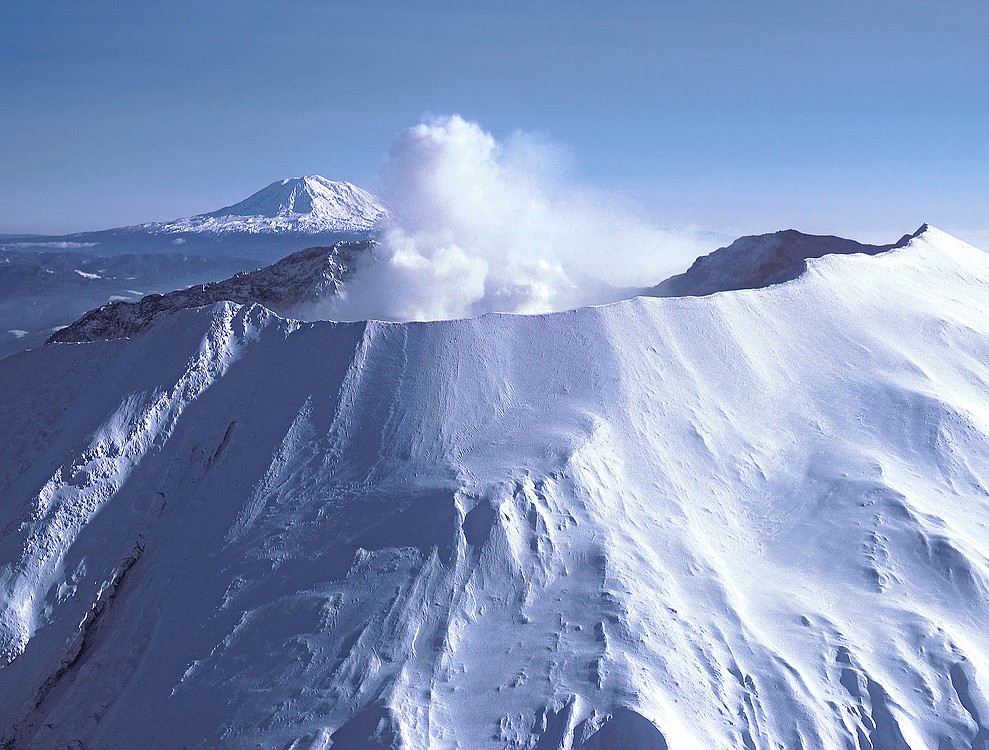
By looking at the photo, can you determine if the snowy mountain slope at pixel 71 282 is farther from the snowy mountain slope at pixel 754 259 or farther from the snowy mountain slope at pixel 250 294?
the snowy mountain slope at pixel 754 259

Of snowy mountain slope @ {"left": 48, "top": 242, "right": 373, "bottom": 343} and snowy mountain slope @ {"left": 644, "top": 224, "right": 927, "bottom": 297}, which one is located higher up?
snowy mountain slope @ {"left": 644, "top": 224, "right": 927, "bottom": 297}

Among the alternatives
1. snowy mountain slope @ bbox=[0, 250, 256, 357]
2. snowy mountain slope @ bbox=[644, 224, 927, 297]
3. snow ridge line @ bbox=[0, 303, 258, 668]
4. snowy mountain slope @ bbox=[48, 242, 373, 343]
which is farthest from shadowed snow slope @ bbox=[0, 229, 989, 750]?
snowy mountain slope @ bbox=[0, 250, 256, 357]

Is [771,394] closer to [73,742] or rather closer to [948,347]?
[948,347]

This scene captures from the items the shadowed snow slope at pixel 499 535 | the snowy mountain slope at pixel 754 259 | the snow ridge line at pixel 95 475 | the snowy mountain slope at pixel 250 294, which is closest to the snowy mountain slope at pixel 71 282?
the snowy mountain slope at pixel 250 294

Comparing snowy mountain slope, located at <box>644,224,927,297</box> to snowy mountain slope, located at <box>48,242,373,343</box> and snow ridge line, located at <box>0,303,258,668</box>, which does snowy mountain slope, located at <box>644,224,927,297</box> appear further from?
snow ridge line, located at <box>0,303,258,668</box>

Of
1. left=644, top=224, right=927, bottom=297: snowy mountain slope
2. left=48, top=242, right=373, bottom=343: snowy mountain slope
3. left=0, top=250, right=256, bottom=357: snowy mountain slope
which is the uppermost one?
left=644, top=224, right=927, bottom=297: snowy mountain slope

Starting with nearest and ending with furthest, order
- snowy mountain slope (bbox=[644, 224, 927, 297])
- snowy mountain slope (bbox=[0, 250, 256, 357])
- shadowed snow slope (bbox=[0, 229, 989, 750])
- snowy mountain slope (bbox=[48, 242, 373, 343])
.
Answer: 1. shadowed snow slope (bbox=[0, 229, 989, 750])
2. snowy mountain slope (bbox=[48, 242, 373, 343])
3. snowy mountain slope (bbox=[644, 224, 927, 297])
4. snowy mountain slope (bbox=[0, 250, 256, 357])
